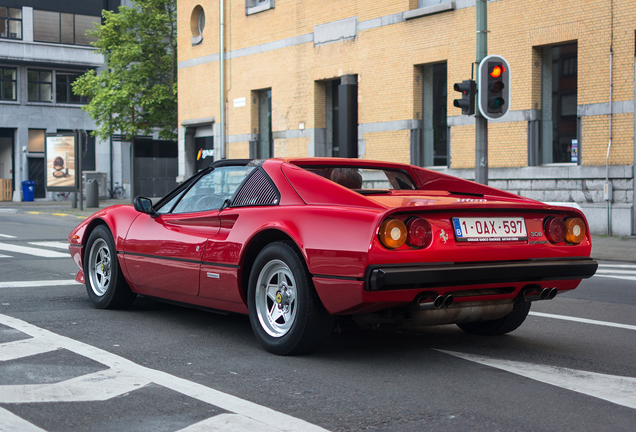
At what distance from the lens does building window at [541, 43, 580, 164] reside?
689 inches

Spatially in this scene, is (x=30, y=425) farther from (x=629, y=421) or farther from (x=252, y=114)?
(x=252, y=114)

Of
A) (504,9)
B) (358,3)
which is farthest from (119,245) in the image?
(358,3)

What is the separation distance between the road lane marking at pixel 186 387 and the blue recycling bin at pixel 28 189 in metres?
39.4

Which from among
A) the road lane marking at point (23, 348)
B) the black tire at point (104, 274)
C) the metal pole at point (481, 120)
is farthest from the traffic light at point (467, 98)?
the road lane marking at point (23, 348)

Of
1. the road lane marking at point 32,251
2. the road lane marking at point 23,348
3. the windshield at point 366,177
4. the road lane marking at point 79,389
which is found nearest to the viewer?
the road lane marking at point 79,389

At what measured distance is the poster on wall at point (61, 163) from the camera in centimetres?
3006

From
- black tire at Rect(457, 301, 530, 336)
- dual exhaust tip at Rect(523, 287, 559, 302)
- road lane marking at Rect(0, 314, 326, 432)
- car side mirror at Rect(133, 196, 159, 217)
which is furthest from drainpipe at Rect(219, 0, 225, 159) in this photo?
dual exhaust tip at Rect(523, 287, 559, 302)

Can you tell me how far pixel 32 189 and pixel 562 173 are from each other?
109 ft

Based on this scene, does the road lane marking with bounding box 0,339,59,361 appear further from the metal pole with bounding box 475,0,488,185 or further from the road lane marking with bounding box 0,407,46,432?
the metal pole with bounding box 475,0,488,185

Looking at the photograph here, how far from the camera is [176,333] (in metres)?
5.82

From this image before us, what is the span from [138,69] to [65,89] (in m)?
14.9

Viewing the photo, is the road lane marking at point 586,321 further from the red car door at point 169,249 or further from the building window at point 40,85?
the building window at point 40,85

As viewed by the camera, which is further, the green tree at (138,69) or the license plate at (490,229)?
the green tree at (138,69)

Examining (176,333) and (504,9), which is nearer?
(176,333)
